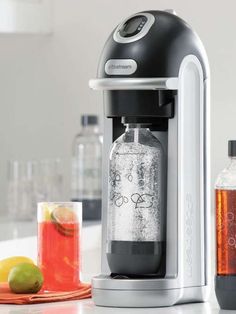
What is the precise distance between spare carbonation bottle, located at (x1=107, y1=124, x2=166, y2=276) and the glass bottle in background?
5.94ft

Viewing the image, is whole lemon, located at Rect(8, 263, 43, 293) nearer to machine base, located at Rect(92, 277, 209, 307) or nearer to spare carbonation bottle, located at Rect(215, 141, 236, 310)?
machine base, located at Rect(92, 277, 209, 307)

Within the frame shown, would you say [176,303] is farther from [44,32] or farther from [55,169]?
[44,32]

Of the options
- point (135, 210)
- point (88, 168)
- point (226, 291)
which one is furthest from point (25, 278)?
point (88, 168)

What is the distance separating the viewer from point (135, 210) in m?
1.38

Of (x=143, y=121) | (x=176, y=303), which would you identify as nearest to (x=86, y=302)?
(x=176, y=303)

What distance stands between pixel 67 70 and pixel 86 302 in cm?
221

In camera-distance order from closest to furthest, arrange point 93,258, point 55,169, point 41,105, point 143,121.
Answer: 1. point 143,121
2. point 93,258
3. point 55,169
4. point 41,105

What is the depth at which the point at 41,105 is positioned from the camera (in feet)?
12.0

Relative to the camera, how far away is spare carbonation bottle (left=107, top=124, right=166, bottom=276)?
4.53ft

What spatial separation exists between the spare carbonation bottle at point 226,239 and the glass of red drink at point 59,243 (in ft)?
1.00

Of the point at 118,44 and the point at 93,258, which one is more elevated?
the point at 118,44

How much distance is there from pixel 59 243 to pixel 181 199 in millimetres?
241

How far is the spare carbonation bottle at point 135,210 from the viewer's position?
1.38 meters

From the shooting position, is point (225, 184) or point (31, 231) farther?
point (31, 231)
